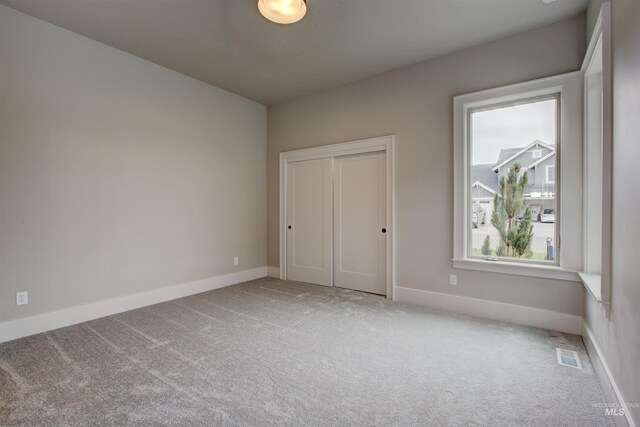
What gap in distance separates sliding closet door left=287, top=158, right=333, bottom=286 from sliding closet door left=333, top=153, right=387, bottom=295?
0.52ft

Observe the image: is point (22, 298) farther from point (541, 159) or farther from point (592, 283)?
point (541, 159)

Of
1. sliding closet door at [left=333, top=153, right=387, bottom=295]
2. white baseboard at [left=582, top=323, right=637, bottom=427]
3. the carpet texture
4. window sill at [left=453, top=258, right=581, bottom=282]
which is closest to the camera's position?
white baseboard at [left=582, top=323, right=637, bottom=427]

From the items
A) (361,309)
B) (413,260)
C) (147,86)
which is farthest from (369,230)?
(147,86)

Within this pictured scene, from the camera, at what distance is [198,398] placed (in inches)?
74.8

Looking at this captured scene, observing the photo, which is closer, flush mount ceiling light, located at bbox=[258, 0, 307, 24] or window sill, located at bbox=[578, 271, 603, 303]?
window sill, located at bbox=[578, 271, 603, 303]

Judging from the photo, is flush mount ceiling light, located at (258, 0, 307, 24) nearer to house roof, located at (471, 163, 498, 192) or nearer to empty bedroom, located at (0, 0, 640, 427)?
empty bedroom, located at (0, 0, 640, 427)

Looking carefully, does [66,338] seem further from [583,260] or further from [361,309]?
[583,260]

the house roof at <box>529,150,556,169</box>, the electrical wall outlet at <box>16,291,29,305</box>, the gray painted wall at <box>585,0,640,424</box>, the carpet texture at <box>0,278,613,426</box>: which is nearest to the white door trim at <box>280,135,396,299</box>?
the carpet texture at <box>0,278,613,426</box>

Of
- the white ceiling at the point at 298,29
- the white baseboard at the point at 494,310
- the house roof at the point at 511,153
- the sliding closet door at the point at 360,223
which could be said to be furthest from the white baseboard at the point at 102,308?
the house roof at the point at 511,153

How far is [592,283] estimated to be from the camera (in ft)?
8.13

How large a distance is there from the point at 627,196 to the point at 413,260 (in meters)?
2.38

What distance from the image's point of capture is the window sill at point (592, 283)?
7.33 ft

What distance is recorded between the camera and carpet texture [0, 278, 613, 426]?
1.76m

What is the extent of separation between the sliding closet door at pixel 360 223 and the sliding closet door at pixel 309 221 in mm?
158
